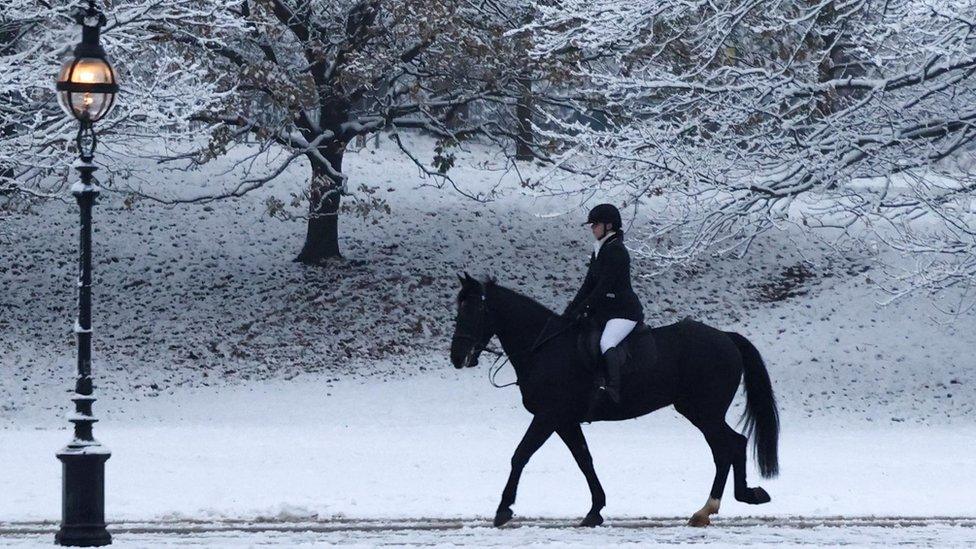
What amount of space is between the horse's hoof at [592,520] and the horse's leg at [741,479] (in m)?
1.17

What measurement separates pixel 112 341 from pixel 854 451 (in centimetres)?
1322

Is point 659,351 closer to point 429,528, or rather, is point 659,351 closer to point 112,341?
point 429,528

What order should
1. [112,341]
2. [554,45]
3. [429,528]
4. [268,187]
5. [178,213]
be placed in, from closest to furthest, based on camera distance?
1. [429,528]
2. [554,45]
3. [112,341]
4. [178,213]
5. [268,187]

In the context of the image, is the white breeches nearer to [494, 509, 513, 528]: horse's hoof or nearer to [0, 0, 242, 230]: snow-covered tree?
[494, 509, 513, 528]: horse's hoof

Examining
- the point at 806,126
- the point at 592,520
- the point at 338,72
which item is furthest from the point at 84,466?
the point at 338,72

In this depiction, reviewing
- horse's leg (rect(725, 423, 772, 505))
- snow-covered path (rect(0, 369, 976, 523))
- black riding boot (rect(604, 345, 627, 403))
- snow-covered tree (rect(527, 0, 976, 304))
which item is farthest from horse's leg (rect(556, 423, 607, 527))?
snow-covered tree (rect(527, 0, 976, 304))

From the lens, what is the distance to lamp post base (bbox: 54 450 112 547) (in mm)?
10008

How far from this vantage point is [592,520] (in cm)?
1142

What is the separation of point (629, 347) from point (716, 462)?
48.6 inches

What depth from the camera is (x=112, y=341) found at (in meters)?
25.2

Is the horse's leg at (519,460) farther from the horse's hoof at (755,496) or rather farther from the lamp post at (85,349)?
the lamp post at (85,349)

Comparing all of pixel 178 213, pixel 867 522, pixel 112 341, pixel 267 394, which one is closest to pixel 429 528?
pixel 867 522

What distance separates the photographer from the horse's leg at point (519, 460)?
11.2 metres

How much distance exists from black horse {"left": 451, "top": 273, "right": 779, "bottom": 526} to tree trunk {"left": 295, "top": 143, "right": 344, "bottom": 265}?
569 inches
